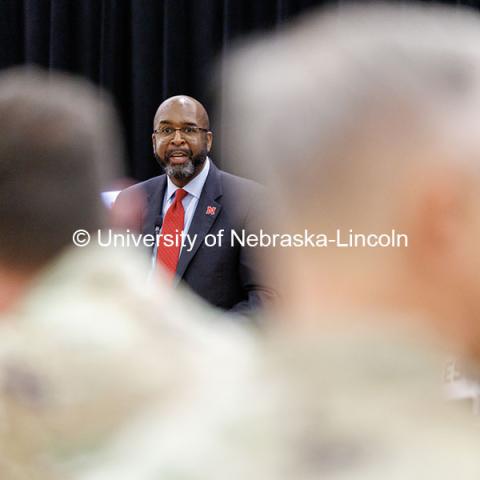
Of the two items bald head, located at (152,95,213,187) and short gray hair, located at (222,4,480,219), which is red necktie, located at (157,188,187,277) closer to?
bald head, located at (152,95,213,187)

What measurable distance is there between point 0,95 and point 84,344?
26 centimetres

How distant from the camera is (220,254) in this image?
2.54m

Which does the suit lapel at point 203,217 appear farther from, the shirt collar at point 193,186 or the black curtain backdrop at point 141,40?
the black curtain backdrop at point 141,40

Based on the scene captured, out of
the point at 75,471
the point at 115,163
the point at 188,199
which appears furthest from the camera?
the point at 188,199

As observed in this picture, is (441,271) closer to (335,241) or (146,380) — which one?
(335,241)

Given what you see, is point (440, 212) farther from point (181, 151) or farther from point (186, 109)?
point (186, 109)

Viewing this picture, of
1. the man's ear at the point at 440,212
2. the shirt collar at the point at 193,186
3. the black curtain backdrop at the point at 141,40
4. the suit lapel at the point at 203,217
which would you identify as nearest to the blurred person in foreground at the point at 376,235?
the man's ear at the point at 440,212

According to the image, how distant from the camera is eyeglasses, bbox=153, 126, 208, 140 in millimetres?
2960

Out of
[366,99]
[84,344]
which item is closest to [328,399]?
[366,99]

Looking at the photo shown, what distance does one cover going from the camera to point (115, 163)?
103 cm

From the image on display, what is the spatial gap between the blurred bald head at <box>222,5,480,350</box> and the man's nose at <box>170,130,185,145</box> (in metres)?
2.45

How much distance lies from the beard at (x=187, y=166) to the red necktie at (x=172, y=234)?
0.06m

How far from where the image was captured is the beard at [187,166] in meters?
2.73

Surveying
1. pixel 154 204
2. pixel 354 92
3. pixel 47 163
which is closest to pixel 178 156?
pixel 154 204
